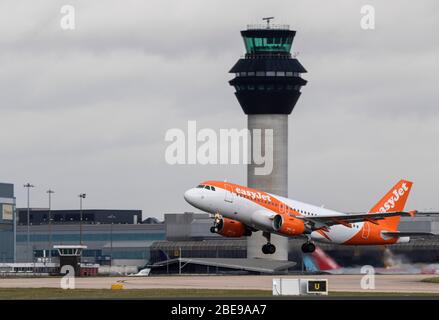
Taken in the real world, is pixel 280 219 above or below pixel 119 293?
above

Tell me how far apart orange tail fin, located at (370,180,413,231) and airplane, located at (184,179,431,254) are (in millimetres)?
181

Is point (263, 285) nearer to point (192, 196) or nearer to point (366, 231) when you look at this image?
point (366, 231)

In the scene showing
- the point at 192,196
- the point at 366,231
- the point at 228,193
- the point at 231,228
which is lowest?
the point at 366,231

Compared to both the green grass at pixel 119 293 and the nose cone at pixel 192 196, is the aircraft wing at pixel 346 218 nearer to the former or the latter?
the green grass at pixel 119 293

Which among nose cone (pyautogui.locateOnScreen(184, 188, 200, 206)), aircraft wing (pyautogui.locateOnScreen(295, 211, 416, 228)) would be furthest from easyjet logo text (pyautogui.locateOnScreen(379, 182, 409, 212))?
nose cone (pyautogui.locateOnScreen(184, 188, 200, 206))

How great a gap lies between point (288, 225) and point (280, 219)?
65.7 inches

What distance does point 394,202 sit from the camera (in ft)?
503

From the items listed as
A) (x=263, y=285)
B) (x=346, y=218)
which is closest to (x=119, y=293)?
(x=346, y=218)

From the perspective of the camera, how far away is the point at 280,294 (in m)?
126

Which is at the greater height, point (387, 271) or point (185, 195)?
point (185, 195)

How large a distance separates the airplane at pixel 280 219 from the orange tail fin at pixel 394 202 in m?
0.18
